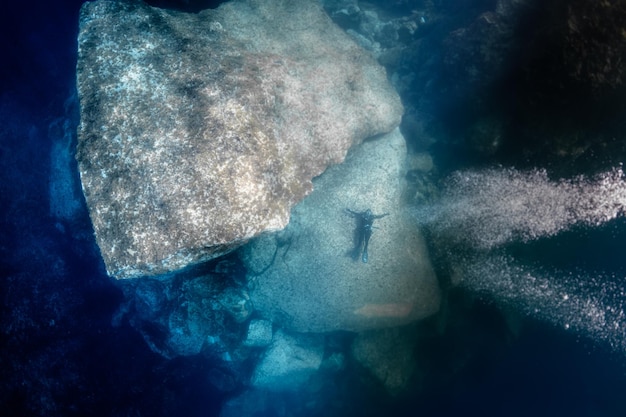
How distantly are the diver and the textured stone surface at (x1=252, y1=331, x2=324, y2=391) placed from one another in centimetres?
239

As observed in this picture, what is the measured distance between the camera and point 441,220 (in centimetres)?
598

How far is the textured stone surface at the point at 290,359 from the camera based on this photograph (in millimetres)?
6625

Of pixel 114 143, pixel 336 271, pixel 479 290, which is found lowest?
pixel 479 290

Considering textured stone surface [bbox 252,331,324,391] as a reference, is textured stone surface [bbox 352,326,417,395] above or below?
above

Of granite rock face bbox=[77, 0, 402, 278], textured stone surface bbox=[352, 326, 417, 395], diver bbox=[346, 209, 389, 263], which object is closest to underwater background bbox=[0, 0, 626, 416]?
textured stone surface bbox=[352, 326, 417, 395]

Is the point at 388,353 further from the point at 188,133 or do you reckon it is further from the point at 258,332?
the point at 188,133

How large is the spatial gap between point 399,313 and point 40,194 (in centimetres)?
797

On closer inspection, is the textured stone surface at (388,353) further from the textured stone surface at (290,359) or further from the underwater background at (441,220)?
the textured stone surface at (290,359)

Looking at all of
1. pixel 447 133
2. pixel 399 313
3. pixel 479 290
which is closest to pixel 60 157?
pixel 399 313

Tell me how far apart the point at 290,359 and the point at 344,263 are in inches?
108

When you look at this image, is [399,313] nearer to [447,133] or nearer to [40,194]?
[447,133]

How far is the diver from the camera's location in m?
5.28

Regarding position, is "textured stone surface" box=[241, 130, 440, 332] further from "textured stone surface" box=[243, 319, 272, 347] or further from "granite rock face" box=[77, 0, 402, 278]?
"granite rock face" box=[77, 0, 402, 278]

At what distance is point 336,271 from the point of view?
5426 mm
